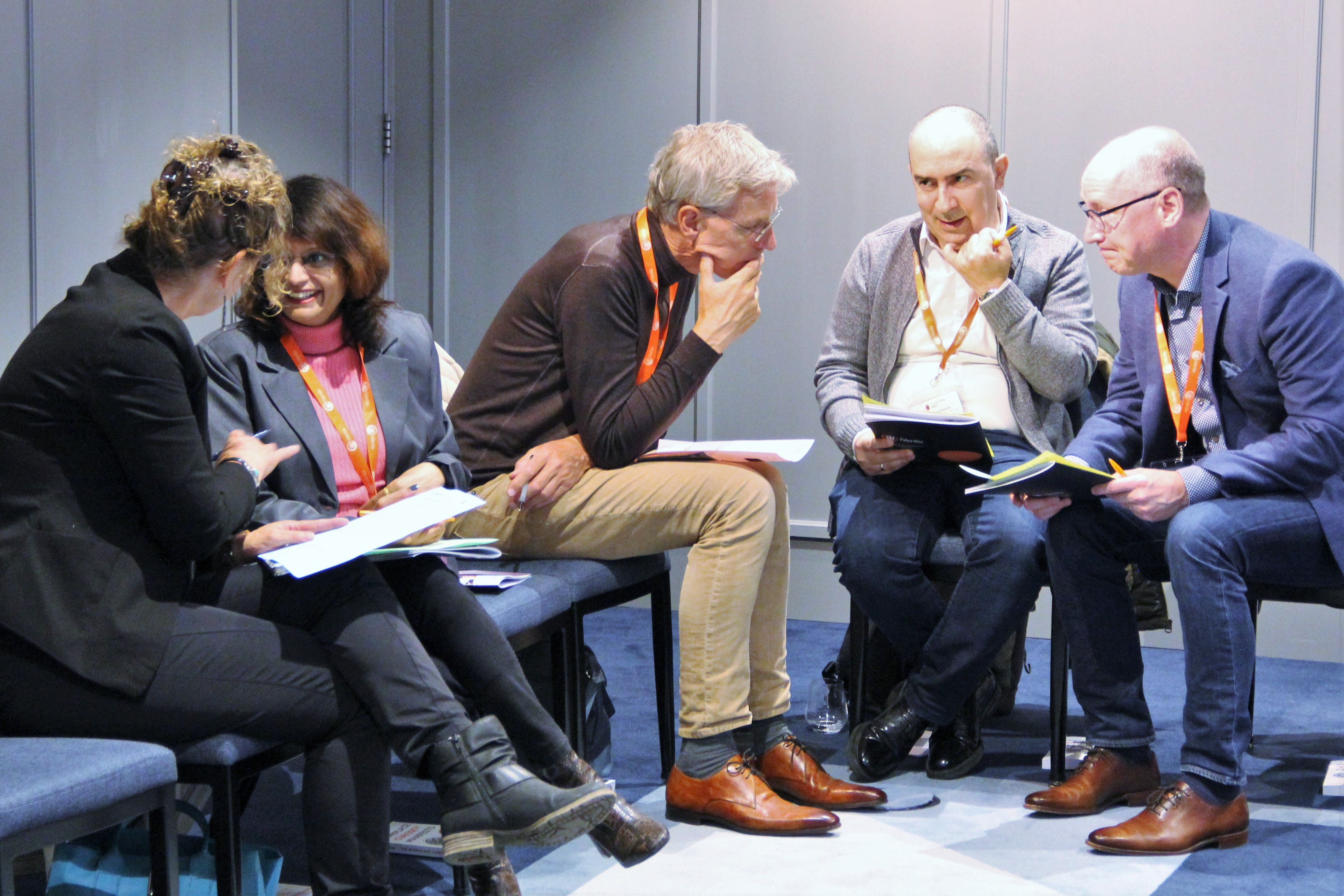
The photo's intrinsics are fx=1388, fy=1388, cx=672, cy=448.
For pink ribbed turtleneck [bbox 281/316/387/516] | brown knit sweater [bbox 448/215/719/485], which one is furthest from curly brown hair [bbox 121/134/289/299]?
brown knit sweater [bbox 448/215/719/485]

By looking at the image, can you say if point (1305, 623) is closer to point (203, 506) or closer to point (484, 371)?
point (484, 371)

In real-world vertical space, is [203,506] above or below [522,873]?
above

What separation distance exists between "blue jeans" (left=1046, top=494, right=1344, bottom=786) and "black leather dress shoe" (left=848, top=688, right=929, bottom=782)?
36 centimetres

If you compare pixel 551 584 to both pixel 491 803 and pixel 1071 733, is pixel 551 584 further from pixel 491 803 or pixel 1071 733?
pixel 1071 733

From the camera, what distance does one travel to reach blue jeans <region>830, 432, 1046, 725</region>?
2846mm

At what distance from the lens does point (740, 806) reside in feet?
8.50

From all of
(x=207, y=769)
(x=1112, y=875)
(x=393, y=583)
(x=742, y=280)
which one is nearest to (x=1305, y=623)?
(x=1112, y=875)

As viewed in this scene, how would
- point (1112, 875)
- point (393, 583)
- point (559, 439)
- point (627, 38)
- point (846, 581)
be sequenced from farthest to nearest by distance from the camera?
point (627, 38) < point (846, 581) < point (559, 439) < point (1112, 875) < point (393, 583)

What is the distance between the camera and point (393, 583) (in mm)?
2201

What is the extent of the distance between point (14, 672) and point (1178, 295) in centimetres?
217

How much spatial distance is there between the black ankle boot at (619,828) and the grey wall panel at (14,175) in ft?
6.10

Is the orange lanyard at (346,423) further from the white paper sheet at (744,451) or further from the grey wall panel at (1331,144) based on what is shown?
the grey wall panel at (1331,144)

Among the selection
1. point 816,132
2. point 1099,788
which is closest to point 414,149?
point 816,132

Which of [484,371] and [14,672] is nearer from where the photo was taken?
[14,672]
